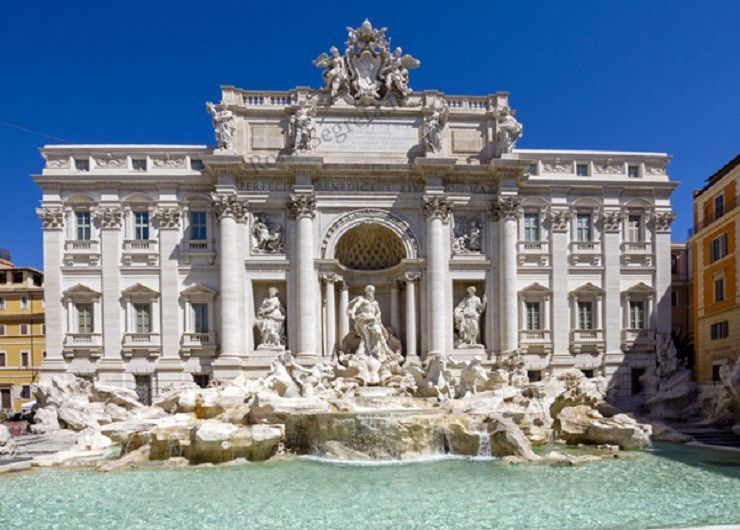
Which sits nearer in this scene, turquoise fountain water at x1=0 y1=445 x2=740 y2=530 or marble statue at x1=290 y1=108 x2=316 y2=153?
turquoise fountain water at x1=0 y1=445 x2=740 y2=530

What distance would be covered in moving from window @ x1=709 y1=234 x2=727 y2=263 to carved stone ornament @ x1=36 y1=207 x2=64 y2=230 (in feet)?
92.0

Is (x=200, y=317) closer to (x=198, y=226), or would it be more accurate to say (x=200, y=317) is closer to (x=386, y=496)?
(x=198, y=226)

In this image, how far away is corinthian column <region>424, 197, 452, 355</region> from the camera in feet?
68.5

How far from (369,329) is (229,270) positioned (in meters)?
6.12

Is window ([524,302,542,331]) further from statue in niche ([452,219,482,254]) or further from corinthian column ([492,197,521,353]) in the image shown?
statue in niche ([452,219,482,254])

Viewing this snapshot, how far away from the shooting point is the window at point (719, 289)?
22172 millimetres

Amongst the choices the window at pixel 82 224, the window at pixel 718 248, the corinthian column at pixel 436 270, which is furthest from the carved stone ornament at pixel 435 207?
the window at pixel 82 224

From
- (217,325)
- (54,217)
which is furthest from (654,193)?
(54,217)

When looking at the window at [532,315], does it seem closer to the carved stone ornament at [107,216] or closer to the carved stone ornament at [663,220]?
the carved stone ornament at [663,220]

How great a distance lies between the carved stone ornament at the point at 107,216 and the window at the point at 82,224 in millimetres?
459

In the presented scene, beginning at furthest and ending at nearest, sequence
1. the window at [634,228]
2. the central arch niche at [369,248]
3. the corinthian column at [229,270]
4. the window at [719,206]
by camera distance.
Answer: the window at [634,228], the window at [719,206], the central arch niche at [369,248], the corinthian column at [229,270]

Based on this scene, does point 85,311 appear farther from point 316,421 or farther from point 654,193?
point 654,193

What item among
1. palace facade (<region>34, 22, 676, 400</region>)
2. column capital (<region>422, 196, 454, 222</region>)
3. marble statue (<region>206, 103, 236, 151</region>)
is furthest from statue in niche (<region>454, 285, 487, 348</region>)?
marble statue (<region>206, 103, 236, 151</region>)

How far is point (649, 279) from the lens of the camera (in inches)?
885
